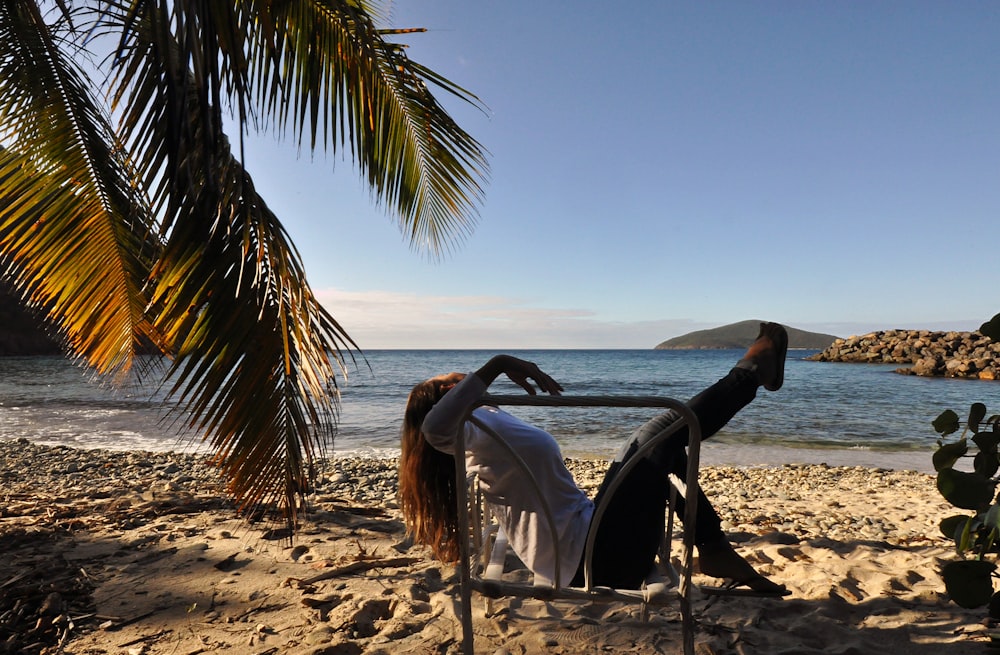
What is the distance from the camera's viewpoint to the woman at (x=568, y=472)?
1.76m

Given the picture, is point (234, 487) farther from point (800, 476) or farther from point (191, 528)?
point (800, 476)

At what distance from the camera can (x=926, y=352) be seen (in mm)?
31016

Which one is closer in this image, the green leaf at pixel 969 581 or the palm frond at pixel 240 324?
the green leaf at pixel 969 581

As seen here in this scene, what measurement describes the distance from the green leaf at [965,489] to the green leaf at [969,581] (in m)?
0.10

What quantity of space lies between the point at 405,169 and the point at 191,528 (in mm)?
2612

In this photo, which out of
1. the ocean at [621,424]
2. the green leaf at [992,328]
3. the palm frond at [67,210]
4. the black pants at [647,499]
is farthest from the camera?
the ocean at [621,424]

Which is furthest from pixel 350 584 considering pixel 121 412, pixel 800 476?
pixel 121 412

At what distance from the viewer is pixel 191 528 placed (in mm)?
3424

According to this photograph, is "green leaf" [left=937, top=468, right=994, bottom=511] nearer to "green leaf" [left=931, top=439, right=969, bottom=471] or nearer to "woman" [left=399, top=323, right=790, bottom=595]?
"green leaf" [left=931, top=439, right=969, bottom=471]

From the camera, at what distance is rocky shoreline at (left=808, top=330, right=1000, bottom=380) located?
85.3 ft

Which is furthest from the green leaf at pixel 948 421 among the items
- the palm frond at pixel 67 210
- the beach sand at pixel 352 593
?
the palm frond at pixel 67 210

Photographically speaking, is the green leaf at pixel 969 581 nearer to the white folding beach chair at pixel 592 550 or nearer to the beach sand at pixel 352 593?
the white folding beach chair at pixel 592 550

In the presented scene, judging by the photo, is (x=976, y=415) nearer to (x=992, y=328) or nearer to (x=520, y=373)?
(x=992, y=328)

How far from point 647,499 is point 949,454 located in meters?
0.99
